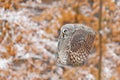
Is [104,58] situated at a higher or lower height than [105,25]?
lower

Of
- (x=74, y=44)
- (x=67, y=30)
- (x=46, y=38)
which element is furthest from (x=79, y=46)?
(x=46, y=38)

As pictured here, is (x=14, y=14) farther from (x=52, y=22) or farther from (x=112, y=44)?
(x=112, y=44)

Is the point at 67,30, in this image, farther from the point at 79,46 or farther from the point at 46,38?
the point at 46,38

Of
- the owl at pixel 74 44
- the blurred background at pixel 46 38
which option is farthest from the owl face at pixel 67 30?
the blurred background at pixel 46 38

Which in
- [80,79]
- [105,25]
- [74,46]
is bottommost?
[80,79]

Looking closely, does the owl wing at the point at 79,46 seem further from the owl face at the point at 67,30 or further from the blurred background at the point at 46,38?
the blurred background at the point at 46,38

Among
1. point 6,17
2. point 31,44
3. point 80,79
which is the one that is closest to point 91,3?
point 80,79

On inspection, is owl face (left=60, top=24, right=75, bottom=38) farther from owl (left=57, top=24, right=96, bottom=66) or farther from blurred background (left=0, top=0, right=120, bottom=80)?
blurred background (left=0, top=0, right=120, bottom=80)
